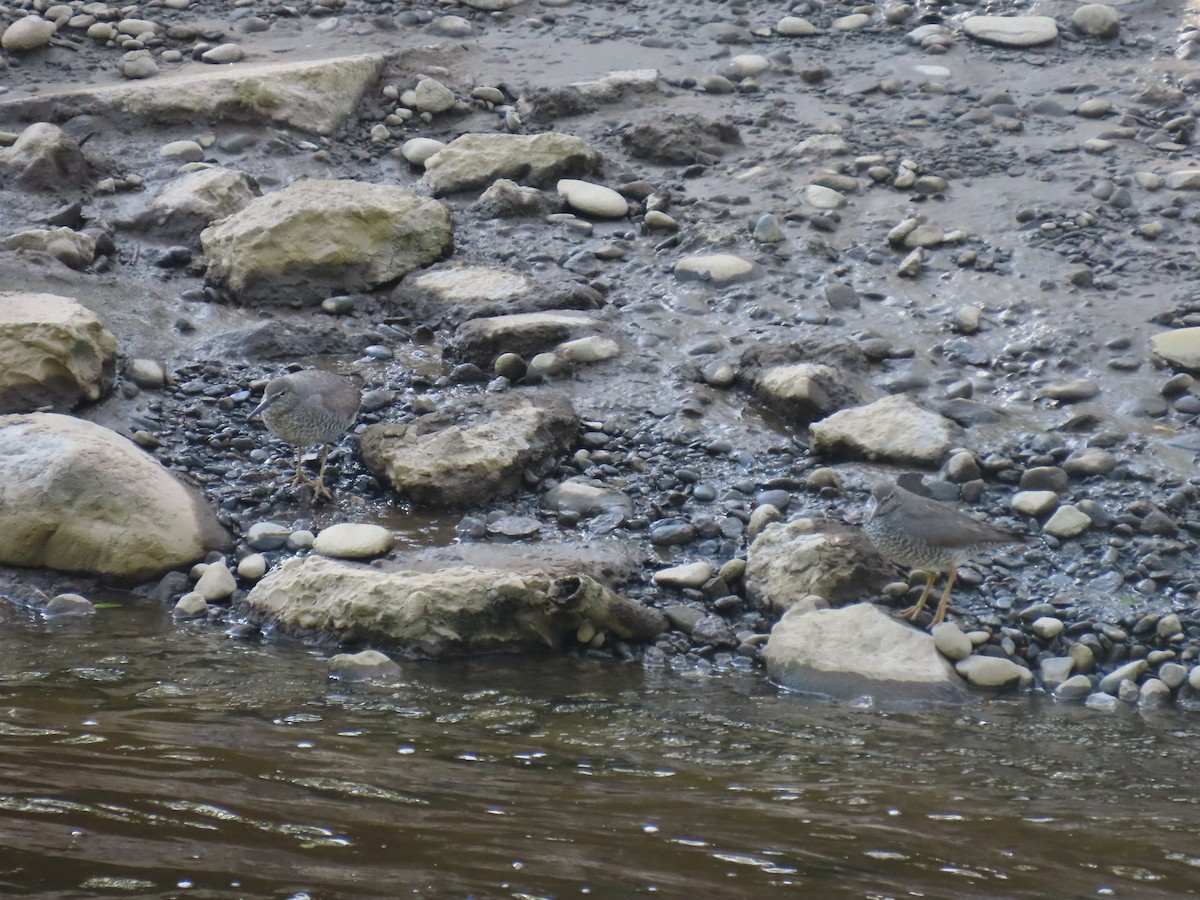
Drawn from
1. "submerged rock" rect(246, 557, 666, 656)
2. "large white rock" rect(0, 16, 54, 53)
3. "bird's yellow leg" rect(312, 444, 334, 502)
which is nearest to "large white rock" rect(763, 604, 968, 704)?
"submerged rock" rect(246, 557, 666, 656)

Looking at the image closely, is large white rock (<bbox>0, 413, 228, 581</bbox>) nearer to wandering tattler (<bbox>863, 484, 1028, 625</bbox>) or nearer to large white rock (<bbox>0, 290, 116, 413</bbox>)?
large white rock (<bbox>0, 290, 116, 413</bbox>)

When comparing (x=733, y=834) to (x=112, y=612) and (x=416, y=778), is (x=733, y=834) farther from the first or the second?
(x=112, y=612)

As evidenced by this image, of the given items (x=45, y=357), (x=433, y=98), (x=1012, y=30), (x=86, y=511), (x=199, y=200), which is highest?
(x=1012, y=30)

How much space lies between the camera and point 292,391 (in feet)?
20.1

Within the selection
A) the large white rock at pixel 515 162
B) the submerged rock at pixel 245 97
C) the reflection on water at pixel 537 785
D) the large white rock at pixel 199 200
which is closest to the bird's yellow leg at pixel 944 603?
the reflection on water at pixel 537 785

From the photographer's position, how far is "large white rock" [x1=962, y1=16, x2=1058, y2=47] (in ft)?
32.6

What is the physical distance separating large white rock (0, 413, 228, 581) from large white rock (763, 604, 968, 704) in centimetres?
262

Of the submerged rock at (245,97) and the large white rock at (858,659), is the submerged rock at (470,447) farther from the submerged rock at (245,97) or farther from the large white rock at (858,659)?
the submerged rock at (245,97)

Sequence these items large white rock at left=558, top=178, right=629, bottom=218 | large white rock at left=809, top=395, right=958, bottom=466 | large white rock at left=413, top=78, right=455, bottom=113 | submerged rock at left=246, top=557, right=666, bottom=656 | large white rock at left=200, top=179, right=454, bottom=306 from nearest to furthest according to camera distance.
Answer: submerged rock at left=246, top=557, right=666, bottom=656
large white rock at left=809, top=395, right=958, bottom=466
large white rock at left=200, top=179, right=454, bottom=306
large white rock at left=558, top=178, right=629, bottom=218
large white rock at left=413, top=78, right=455, bottom=113

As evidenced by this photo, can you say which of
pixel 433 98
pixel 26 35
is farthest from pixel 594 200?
pixel 26 35

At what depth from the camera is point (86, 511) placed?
18.1 ft

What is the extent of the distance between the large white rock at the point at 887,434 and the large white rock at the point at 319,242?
9.87 ft

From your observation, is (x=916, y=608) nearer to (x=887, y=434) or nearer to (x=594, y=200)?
(x=887, y=434)

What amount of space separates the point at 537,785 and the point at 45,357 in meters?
4.22
